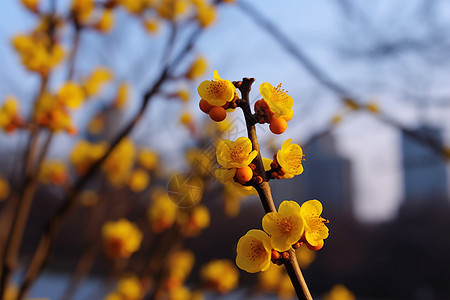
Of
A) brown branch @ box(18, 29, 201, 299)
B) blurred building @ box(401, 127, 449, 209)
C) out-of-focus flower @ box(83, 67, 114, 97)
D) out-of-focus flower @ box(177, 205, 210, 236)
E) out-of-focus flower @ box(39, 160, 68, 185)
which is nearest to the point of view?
brown branch @ box(18, 29, 201, 299)

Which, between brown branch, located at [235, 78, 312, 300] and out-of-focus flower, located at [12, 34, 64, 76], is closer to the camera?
brown branch, located at [235, 78, 312, 300]

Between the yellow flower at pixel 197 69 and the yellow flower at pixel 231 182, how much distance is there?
2.20 feet

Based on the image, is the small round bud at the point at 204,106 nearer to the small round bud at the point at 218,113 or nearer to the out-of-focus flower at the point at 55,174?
the small round bud at the point at 218,113

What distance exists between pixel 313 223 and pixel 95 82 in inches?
36.1

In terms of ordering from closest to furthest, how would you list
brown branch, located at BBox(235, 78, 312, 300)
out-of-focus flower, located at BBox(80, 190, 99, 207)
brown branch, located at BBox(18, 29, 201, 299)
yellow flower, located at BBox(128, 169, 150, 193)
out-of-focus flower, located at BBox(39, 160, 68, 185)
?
1. brown branch, located at BBox(235, 78, 312, 300)
2. brown branch, located at BBox(18, 29, 201, 299)
3. out-of-focus flower, located at BBox(39, 160, 68, 185)
4. yellow flower, located at BBox(128, 169, 150, 193)
5. out-of-focus flower, located at BBox(80, 190, 99, 207)

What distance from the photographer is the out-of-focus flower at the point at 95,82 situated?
1043 millimetres

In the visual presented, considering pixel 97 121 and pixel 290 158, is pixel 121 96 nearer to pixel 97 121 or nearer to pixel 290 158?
pixel 97 121

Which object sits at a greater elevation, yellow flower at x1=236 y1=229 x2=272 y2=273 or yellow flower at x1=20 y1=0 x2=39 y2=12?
yellow flower at x1=20 y1=0 x2=39 y2=12

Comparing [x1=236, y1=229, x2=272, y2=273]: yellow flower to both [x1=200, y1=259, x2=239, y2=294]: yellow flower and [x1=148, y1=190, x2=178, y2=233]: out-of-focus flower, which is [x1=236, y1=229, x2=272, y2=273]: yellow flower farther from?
[x1=200, y1=259, x2=239, y2=294]: yellow flower

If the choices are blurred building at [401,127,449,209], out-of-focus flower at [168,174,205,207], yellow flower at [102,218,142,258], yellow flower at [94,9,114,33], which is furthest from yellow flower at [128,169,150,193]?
blurred building at [401,127,449,209]

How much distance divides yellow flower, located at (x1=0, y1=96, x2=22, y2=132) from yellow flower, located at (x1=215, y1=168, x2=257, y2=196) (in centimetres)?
74

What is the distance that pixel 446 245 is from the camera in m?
6.88

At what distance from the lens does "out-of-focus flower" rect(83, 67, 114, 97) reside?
104 centimetres

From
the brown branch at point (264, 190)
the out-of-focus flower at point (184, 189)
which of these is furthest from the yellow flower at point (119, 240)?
the brown branch at point (264, 190)
